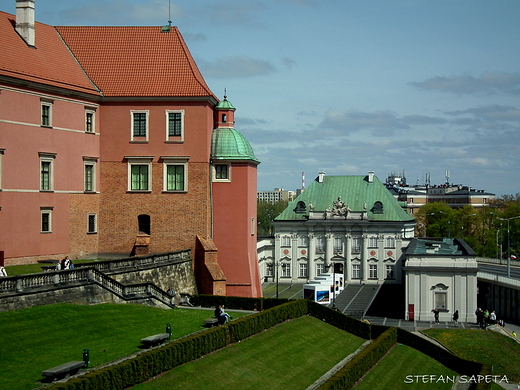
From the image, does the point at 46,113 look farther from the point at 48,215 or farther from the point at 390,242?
the point at 390,242

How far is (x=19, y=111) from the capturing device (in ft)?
153

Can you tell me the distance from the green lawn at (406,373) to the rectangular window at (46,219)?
22.7 m

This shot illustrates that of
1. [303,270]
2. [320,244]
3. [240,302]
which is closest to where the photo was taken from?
[240,302]

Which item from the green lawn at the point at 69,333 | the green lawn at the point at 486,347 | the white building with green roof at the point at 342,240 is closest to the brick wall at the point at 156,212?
the green lawn at the point at 69,333

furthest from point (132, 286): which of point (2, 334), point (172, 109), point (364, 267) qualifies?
point (364, 267)

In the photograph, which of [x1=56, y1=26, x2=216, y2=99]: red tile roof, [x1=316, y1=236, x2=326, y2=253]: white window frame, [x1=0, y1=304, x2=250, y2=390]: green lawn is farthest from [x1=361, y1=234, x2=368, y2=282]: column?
[x1=0, y1=304, x2=250, y2=390]: green lawn

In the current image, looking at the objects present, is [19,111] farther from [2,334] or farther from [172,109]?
[2,334]

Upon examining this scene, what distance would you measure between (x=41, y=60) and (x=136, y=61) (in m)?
8.24

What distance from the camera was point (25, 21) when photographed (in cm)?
4997

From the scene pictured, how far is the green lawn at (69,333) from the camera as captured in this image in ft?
89.8

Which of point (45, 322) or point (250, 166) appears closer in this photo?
point (45, 322)

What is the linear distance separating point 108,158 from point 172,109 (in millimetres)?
5713

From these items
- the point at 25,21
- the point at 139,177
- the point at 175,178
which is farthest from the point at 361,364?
the point at 25,21

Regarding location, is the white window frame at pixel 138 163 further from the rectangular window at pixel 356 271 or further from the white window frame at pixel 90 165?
the rectangular window at pixel 356 271
